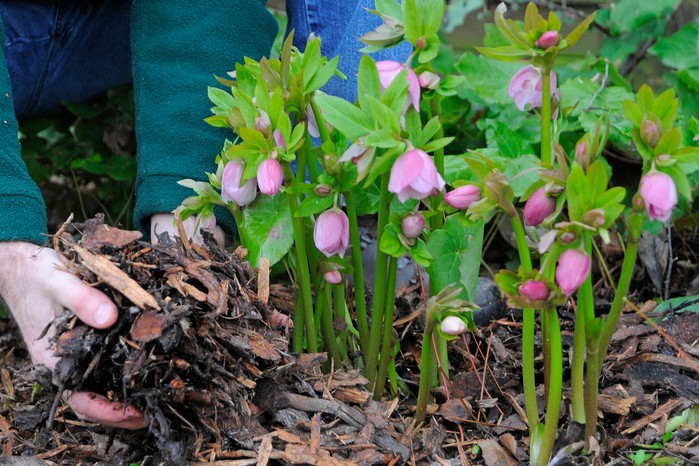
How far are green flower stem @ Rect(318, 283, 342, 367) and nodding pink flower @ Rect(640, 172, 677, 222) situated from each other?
0.44 metres

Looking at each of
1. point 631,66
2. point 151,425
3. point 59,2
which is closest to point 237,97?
point 151,425

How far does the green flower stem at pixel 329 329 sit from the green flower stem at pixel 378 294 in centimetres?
5

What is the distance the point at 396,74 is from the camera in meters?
0.79

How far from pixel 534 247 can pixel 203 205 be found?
17.1 inches

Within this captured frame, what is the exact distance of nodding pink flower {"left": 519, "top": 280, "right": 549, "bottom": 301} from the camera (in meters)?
0.71

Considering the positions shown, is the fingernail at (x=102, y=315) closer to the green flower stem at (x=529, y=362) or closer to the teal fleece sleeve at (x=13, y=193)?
the teal fleece sleeve at (x=13, y=193)

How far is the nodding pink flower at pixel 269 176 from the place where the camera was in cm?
78

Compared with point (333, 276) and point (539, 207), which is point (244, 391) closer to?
point (333, 276)

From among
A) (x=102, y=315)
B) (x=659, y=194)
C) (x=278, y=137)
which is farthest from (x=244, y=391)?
(x=659, y=194)

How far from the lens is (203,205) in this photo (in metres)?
0.94

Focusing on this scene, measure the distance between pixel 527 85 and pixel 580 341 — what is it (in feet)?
0.99

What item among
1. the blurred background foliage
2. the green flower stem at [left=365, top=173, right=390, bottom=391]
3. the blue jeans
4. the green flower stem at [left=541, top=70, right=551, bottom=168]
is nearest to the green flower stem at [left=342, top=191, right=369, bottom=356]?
the green flower stem at [left=365, top=173, right=390, bottom=391]

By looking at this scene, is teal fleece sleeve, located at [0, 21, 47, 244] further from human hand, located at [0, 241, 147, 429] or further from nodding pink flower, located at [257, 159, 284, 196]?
nodding pink flower, located at [257, 159, 284, 196]

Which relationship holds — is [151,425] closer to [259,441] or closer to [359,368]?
[259,441]
